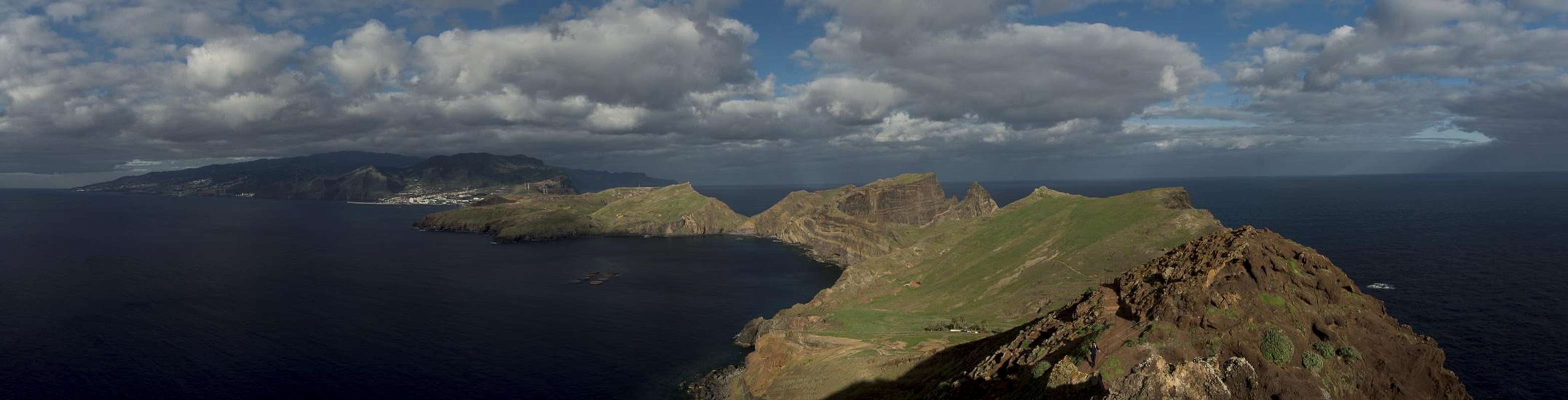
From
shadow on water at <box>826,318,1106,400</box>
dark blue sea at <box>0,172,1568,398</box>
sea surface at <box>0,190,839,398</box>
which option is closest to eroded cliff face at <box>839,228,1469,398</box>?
shadow on water at <box>826,318,1106,400</box>

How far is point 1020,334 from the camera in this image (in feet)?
212

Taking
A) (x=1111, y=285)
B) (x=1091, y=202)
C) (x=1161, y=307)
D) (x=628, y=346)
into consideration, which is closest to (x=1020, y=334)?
(x=1111, y=285)

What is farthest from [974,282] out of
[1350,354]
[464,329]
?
[1350,354]

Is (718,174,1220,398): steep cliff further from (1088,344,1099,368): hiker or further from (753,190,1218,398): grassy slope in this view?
(1088,344,1099,368): hiker

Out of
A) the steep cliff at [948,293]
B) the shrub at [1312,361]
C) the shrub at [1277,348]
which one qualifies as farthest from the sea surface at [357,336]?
the shrub at [1312,361]

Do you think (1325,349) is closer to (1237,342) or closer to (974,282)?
(1237,342)

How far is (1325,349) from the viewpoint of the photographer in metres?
Answer: 45.0

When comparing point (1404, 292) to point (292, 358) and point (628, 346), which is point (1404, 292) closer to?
point (628, 346)

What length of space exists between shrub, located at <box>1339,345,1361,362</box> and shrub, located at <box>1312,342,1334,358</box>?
58 cm

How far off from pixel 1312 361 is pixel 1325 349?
1898 millimetres

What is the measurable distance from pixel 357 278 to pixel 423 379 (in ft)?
365

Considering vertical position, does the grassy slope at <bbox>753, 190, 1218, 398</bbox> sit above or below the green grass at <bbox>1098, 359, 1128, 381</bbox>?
below

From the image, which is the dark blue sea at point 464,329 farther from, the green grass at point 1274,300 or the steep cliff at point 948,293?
the green grass at point 1274,300

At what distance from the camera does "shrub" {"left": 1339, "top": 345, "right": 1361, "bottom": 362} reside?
44531mm
